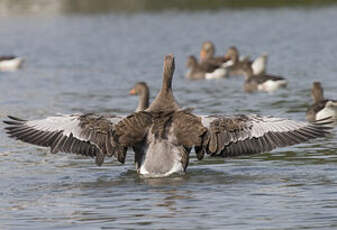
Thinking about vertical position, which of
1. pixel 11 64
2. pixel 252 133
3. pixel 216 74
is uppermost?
pixel 11 64

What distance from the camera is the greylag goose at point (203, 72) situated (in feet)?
90.8

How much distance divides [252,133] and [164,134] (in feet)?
4.62

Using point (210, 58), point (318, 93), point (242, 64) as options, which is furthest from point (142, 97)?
point (210, 58)

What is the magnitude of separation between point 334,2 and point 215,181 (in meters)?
51.0

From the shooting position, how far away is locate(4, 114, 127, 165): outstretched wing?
1267 cm

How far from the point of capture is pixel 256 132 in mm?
12672

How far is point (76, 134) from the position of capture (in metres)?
12.8

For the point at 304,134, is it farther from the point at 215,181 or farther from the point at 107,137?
the point at 107,137

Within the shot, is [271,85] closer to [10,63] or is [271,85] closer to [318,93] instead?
[318,93]

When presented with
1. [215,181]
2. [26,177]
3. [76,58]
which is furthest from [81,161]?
[76,58]

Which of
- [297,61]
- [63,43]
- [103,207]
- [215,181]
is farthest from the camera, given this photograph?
[63,43]

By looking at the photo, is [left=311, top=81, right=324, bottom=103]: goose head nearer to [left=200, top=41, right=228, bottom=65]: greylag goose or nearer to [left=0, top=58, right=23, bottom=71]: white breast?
[left=200, top=41, right=228, bottom=65]: greylag goose

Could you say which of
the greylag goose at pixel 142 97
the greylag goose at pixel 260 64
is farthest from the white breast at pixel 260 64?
the greylag goose at pixel 142 97

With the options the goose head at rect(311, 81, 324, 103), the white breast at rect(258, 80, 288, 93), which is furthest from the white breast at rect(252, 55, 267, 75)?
the goose head at rect(311, 81, 324, 103)
